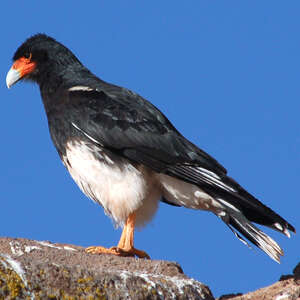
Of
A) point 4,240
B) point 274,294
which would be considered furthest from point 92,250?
point 274,294

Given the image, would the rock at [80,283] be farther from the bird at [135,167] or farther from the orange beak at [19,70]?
the orange beak at [19,70]

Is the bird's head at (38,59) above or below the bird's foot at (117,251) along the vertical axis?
above

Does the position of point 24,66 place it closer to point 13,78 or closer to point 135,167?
point 13,78

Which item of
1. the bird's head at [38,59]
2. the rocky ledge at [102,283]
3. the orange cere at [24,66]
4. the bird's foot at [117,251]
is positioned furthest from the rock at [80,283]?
the orange cere at [24,66]

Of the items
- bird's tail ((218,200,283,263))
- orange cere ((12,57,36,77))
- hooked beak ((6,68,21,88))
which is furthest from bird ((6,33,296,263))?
hooked beak ((6,68,21,88))

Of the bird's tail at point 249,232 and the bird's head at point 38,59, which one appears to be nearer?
the bird's tail at point 249,232

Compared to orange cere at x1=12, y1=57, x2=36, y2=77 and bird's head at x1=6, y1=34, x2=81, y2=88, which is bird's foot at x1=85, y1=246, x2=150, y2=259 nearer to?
bird's head at x1=6, y1=34, x2=81, y2=88

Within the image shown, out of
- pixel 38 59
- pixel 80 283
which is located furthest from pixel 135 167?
pixel 80 283
